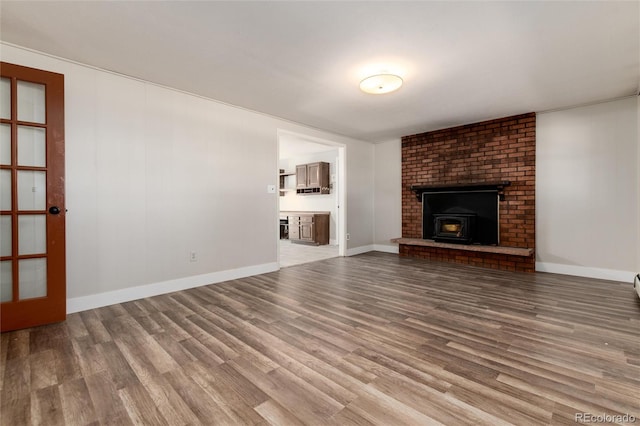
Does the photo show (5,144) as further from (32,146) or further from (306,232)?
(306,232)

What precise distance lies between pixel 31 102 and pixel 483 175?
6.06 m

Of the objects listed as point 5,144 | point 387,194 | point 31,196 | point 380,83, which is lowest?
point 31,196

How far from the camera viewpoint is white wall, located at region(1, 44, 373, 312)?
2934 millimetres

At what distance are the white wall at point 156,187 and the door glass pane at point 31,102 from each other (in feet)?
0.75

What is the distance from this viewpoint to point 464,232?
511 centimetres

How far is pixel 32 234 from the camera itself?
2.63 metres

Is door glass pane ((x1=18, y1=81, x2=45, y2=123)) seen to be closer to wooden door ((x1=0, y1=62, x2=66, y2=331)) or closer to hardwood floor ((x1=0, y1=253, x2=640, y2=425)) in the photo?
wooden door ((x1=0, y1=62, x2=66, y2=331))

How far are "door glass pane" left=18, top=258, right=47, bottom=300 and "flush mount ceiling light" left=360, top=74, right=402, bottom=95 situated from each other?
Answer: 11.7ft

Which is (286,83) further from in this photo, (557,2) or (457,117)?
(457,117)

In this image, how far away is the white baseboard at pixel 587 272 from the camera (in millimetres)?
3965

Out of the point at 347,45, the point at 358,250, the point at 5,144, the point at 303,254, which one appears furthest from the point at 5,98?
the point at 358,250
